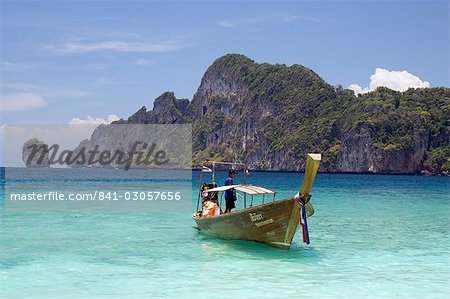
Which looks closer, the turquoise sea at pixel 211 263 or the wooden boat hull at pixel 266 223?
the turquoise sea at pixel 211 263

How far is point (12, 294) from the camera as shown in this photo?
1158 centimetres

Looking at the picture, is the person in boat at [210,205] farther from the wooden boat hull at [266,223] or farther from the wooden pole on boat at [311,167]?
the wooden pole on boat at [311,167]

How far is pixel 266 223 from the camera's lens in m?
15.8

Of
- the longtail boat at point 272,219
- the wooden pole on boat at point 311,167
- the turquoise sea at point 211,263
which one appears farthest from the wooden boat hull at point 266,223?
the wooden pole on boat at point 311,167

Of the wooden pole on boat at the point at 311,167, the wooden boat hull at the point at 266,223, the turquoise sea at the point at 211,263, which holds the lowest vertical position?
the turquoise sea at the point at 211,263

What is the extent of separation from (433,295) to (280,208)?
15.8 ft

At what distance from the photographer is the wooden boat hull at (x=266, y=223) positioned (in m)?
15.1

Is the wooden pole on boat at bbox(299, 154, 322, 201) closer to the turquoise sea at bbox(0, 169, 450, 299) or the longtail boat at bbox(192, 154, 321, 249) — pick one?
the longtail boat at bbox(192, 154, 321, 249)

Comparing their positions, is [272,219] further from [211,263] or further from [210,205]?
[210,205]

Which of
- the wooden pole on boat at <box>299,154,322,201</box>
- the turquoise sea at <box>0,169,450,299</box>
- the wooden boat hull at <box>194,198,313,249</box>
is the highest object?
→ the wooden pole on boat at <box>299,154,322,201</box>

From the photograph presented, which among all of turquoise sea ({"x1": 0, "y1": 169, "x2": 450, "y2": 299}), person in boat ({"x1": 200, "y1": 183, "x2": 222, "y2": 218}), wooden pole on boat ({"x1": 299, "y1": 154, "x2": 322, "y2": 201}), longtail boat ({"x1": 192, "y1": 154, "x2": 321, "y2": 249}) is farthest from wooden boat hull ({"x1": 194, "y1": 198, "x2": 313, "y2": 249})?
person in boat ({"x1": 200, "y1": 183, "x2": 222, "y2": 218})

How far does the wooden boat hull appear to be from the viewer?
15.1 meters

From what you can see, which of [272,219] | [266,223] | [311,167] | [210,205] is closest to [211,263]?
[266,223]

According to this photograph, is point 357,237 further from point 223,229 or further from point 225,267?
point 225,267
